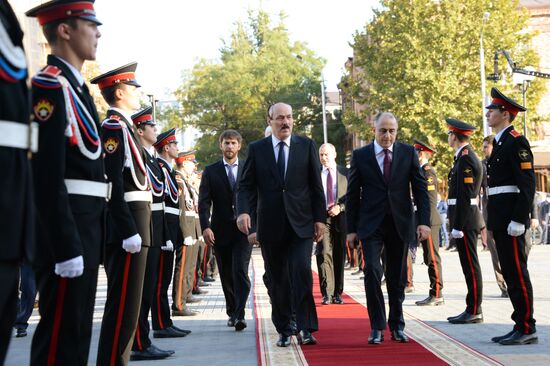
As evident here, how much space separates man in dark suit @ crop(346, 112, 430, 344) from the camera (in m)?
10.4

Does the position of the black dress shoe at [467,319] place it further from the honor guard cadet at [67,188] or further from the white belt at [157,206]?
the honor guard cadet at [67,188]

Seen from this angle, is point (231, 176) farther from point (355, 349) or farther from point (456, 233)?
point (355, 349)

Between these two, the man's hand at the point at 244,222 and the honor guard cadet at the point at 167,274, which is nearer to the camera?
the man's hand at the point at 244,222

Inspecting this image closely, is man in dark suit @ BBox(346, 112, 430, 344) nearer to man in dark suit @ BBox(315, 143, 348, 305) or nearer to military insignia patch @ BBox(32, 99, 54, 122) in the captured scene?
man in dark suit @ BBox(315, 143, 348, 305)

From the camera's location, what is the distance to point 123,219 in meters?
7.07

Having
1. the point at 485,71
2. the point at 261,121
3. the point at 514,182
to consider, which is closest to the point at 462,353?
the point at 514,182

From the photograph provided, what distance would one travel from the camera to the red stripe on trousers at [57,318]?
5547mm

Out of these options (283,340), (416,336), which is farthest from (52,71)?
(416,336)

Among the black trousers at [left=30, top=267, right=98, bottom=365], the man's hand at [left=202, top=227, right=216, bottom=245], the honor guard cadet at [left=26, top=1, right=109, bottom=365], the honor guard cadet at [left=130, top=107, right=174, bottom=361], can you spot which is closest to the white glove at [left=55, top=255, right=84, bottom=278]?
the honor guard cadet at [left=26, top=1, right=109, bottom=365]

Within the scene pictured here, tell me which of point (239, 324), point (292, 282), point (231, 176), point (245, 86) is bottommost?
point (239, 324)

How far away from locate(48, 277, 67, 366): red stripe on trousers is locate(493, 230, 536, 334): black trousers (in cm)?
572

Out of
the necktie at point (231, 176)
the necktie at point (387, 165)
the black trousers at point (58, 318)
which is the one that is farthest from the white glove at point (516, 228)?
the black trousers at point (58, 318)

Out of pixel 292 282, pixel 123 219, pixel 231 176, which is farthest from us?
pixel 231 176

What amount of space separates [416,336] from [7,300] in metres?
6.96
